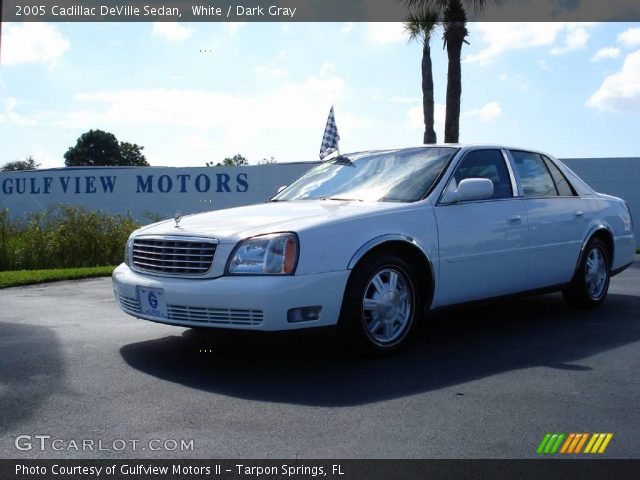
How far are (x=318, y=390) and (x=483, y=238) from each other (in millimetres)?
2191

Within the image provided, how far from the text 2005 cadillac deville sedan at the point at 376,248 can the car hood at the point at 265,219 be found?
0.02 metres

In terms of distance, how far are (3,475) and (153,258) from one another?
2384 millimetres

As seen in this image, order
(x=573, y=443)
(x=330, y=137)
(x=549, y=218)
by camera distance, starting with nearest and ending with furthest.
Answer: (x=573, y=443) < (x=549, y=218) < (x=330, y=137)

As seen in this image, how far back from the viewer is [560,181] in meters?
7.16

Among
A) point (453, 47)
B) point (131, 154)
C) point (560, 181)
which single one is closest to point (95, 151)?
point (131, 154)

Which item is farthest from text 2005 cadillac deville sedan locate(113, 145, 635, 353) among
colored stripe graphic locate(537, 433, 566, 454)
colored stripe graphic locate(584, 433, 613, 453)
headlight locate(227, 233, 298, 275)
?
colored stripe graphic locate(584, 433, 613, 453)

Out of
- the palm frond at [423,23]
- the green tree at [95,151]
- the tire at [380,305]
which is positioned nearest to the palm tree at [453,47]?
the palm frond at [423,23]

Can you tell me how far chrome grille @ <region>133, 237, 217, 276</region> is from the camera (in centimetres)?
501

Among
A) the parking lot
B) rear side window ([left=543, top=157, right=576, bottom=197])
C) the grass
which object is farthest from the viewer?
the grass

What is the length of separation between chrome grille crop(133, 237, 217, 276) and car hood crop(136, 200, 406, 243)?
68mm

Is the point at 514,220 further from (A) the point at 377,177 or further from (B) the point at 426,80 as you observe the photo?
(B) the point at 426,80

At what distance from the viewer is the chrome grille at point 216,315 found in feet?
15.6

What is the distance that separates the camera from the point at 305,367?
16.7 ft

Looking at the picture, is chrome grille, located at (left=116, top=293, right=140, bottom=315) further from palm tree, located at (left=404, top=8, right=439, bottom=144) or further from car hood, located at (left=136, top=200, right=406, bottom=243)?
palm tree, located at (left=404, top=8, right=439, bottom=144)
